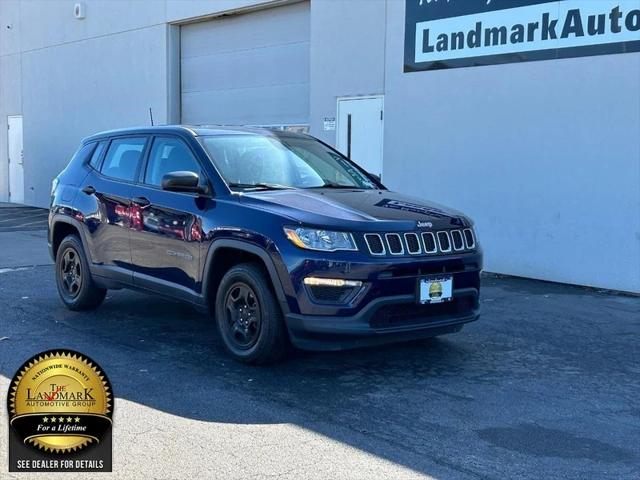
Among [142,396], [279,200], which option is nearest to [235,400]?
[142,396]

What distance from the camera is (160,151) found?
6.81m

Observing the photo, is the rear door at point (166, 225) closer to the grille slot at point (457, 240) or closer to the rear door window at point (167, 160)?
the rear door window at point (167, 160)

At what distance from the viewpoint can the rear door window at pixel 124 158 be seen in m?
7.05

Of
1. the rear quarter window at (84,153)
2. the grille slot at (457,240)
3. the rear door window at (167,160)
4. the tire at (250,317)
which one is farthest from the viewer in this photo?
the rear quarter window at (84,153)

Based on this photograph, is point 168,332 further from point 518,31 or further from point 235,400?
point 518,31

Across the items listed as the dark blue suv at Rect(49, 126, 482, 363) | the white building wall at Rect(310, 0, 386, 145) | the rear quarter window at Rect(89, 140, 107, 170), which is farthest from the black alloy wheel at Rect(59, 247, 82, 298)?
the white building wall at Rect(310, 0, 386, 145)

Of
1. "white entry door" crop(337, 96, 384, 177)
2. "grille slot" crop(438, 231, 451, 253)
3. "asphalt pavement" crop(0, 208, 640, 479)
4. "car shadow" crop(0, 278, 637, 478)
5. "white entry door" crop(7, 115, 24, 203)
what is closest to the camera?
"asphalt pavement" crop(0, 208, 640, 479)

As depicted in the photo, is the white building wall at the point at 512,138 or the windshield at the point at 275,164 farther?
the white building wall at the point at 512,138

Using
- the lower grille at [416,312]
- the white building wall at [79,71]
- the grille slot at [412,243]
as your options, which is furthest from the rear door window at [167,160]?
the white building wall at [79,71]

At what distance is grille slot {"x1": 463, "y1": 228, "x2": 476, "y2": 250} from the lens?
5883 mm

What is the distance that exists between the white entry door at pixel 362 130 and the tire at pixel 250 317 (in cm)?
672

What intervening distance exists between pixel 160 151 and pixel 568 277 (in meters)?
5.73

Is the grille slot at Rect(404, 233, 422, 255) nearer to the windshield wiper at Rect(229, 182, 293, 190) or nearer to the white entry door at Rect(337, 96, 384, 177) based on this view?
the windshield wiper at Rect(229, 182, 293, 190)

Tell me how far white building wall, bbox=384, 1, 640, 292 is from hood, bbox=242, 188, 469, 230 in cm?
420
